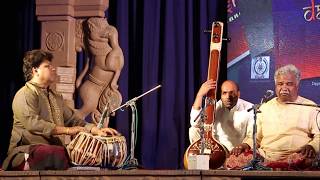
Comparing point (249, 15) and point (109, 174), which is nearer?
point (109, 174)

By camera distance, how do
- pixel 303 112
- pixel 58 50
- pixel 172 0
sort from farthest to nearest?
pixel 172 0, pixel 58 50, pixel 303 112

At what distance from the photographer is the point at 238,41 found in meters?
5.96

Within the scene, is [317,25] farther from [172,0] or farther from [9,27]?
[9,27]

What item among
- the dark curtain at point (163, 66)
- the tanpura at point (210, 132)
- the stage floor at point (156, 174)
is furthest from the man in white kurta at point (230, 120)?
the stage floor at point (156, 174)

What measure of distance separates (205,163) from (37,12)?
2.13 meters

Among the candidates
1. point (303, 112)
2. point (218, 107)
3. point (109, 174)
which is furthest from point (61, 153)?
point (303, 112)

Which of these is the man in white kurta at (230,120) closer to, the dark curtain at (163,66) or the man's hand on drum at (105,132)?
the dark curtain at (163,66)

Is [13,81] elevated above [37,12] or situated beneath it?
situated beneath

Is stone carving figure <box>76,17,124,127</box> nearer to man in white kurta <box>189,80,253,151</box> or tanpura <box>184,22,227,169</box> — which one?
man in white kurta <box>189,80,253,151</box>

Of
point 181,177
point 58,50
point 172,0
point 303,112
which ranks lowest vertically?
point 181,177

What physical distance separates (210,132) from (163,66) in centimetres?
135

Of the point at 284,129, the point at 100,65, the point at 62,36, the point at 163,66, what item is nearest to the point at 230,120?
the point at 284,129

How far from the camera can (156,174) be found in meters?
4.00

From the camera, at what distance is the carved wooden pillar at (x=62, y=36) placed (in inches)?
223
